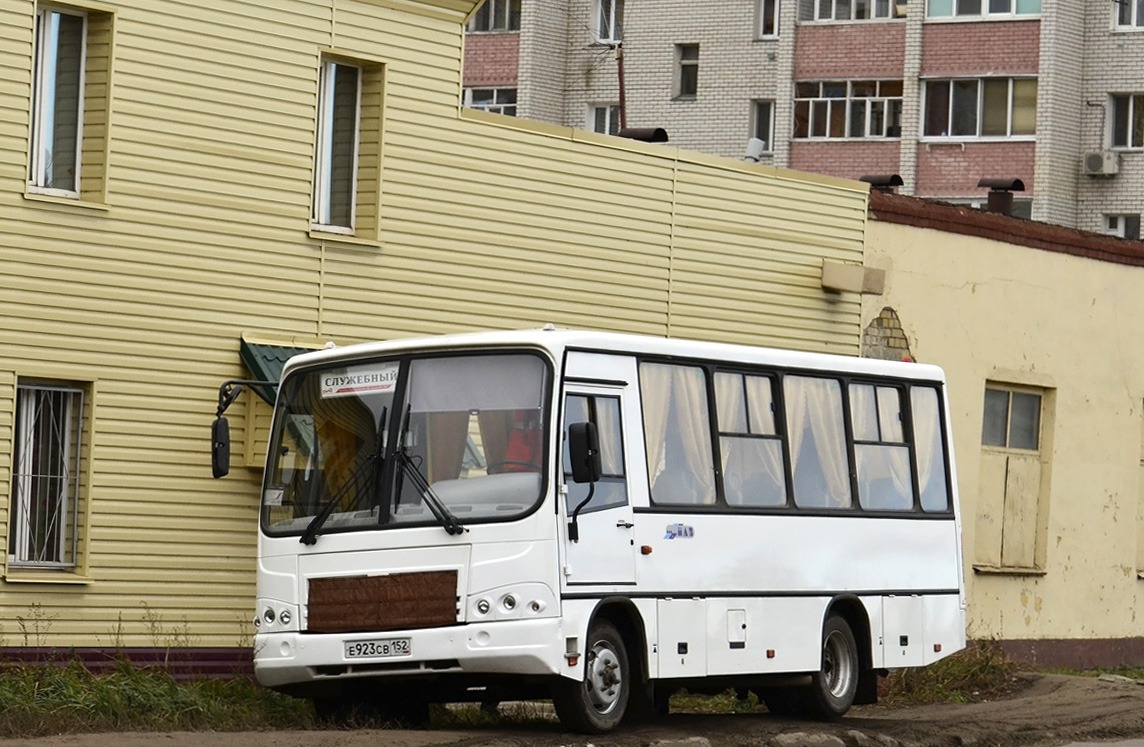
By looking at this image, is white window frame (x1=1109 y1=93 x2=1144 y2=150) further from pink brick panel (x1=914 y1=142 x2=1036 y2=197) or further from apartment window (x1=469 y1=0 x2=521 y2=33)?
apartment window (x1=469 y1=0 x2=521 y2=33)

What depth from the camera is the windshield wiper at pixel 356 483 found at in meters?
14.9

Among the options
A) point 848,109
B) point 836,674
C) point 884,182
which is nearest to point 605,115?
point 848,109

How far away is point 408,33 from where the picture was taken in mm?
19859

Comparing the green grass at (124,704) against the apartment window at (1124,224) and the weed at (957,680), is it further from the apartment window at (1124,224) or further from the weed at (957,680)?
the apartment window at (1124,224)

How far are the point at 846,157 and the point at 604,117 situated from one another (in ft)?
23.0

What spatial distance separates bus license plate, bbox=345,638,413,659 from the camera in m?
14.5

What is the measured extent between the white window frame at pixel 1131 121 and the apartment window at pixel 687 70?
10.3 m

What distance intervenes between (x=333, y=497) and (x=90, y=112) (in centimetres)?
443

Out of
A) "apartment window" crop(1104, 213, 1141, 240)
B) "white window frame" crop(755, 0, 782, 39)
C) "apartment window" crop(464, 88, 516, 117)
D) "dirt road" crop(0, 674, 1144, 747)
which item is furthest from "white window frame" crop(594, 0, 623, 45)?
"dirt road" crop(0, 674, 1144, 747)

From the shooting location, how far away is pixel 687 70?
55.4 metres

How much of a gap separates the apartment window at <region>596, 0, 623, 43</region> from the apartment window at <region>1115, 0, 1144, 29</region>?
1260cm

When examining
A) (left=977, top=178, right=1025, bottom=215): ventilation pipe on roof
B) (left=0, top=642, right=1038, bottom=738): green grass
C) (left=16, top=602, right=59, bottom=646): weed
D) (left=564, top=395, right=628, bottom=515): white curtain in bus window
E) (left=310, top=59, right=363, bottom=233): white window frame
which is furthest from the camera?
(left=977, top=178, right=1025, bottom=215): ventilation pipe on roof

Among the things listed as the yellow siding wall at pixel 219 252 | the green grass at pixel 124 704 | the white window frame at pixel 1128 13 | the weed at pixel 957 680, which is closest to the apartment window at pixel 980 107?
the white window frame at pixel 1128 13

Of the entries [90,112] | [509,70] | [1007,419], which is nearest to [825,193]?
[1007,419]
